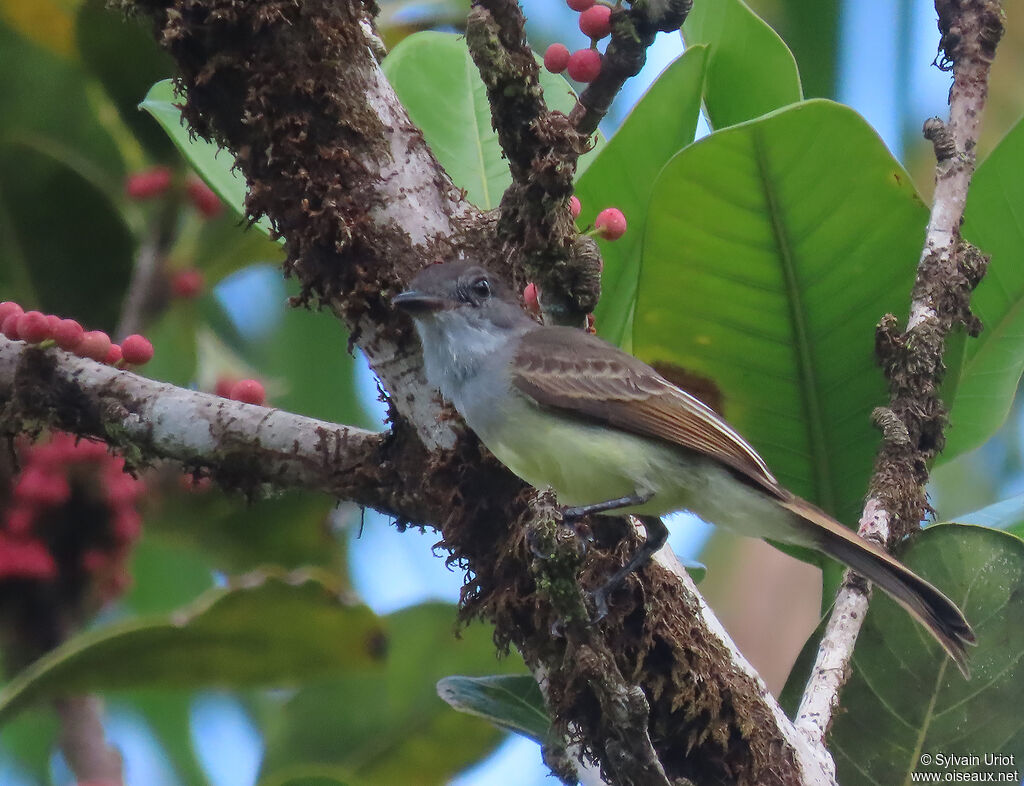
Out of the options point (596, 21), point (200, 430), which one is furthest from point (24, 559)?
point (596, 21)

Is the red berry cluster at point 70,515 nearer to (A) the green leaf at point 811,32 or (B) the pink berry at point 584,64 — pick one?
(B) the pink berry at point 584,64

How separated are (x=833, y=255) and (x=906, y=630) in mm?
911

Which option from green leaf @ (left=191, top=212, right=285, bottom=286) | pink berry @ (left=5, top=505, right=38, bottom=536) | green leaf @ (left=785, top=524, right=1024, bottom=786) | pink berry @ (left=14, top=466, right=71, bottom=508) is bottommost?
green leaf @ (left=785, top=524, right=1024, bottom=786)

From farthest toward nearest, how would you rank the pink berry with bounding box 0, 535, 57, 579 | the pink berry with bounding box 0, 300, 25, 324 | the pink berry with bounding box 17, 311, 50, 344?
the pink berry with bounding box 0, 535, 57, 579 < the pink berry with bounding box 0, 300, 25, 324 < the pink berry with bounding box 17, 311, 50, 344

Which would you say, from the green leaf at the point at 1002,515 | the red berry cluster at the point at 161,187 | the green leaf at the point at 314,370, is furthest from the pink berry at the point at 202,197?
the green leaf at the point at 1002,515

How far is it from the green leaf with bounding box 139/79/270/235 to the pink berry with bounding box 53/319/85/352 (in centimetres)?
56

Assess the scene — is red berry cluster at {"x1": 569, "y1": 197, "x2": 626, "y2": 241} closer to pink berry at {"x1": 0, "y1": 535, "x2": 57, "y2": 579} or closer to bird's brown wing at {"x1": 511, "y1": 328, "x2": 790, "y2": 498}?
bird's brown wing at {"x1": 511, "y1": 328, "x2": 790, "y2": 498}

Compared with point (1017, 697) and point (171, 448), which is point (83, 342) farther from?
point (1017, 697)

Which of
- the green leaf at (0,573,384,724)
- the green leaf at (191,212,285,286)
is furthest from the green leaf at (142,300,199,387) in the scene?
the green leaf at (0,573,384,724)

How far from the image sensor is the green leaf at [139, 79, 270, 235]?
3338mm

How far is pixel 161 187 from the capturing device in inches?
154

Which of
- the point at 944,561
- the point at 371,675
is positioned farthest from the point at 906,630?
the point at 371,675

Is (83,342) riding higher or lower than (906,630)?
higher

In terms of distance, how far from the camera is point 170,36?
257 centimetres
